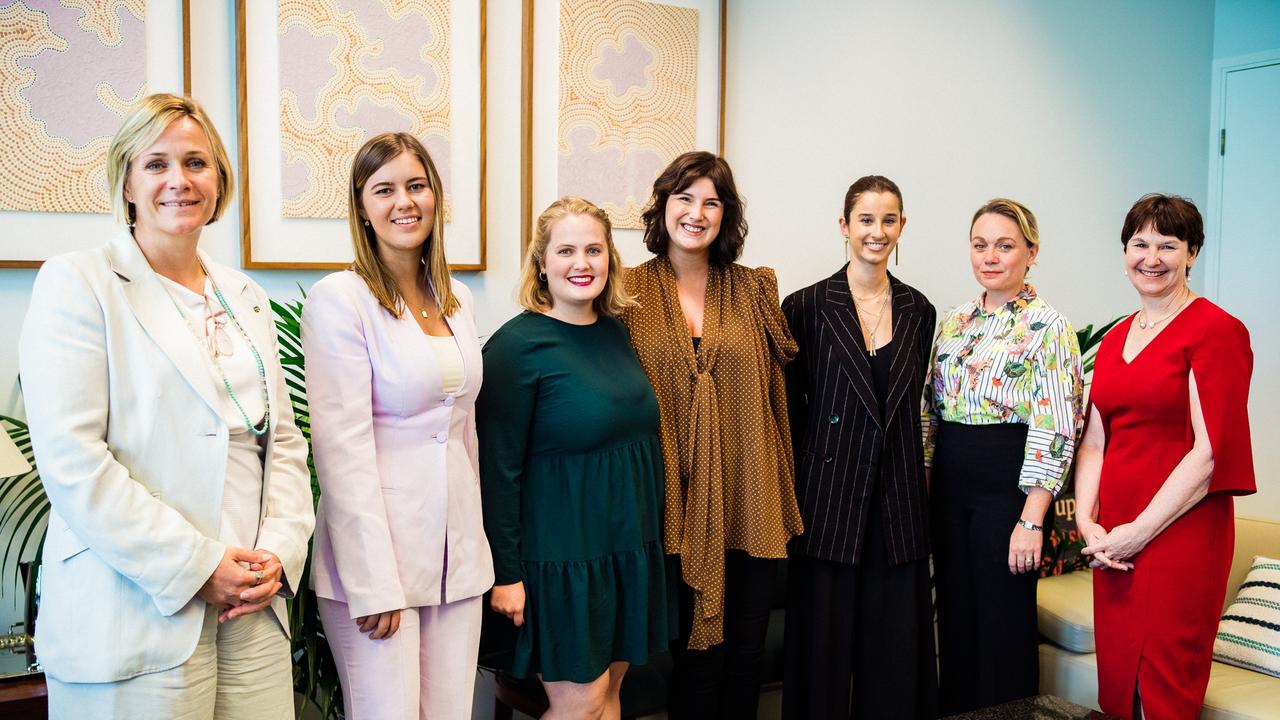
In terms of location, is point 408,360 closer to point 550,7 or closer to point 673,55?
point 550,7

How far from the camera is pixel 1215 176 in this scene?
440 centimetres

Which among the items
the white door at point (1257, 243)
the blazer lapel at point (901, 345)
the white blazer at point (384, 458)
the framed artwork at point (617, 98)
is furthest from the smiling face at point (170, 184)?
the white door at point (1257, 243)

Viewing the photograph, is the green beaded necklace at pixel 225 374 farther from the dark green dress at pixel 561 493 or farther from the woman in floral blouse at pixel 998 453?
the woman in floral blouse at pixel 998 453

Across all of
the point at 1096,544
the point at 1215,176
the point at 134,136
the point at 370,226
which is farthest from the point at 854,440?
the point at 1215,176

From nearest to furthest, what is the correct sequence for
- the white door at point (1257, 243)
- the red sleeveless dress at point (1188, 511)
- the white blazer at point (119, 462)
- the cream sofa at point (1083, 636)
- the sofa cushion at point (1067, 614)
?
the white blazer at point (119, 462), the red sleeveless dress at point (1188, 511), the cream sofa at point (1083, 636), the sofa cushion at point (1067, 614), the white door at point (1257, 243)

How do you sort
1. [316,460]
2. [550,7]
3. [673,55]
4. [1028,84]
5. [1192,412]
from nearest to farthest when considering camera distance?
[316,460]
[1192,412]
[550,7]
[673,55]
[1028,84]

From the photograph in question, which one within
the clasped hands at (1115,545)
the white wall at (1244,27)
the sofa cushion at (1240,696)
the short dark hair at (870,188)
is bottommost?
the sofa cushion at (1240,696)

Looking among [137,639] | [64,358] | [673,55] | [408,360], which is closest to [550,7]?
[673,55]

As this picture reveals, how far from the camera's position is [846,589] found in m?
2.48

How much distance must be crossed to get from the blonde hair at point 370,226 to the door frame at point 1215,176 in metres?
3.90

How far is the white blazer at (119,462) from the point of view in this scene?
4.49 ft

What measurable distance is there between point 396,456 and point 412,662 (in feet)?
1.30

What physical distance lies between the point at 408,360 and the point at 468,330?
0.18m

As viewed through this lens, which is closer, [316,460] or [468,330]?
[316,460]
